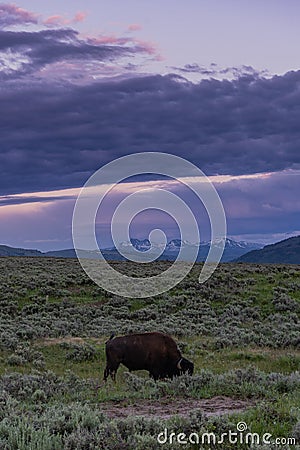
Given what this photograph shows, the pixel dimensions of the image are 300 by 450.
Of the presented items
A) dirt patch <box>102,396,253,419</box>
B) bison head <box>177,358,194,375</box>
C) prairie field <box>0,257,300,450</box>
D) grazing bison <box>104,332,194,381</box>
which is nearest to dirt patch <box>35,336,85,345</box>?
prairie field <box>0,257,300,450</box>

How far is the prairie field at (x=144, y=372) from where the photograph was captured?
287 inches

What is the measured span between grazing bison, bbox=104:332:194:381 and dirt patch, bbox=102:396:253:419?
13.6 feet

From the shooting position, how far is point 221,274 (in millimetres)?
36312

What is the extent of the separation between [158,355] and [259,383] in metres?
3.97

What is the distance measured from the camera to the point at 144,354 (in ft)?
46.8

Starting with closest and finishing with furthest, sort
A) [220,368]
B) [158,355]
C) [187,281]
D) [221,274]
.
→ 1. [158,355]
2. [220,368]
3. [187,281]
4. [221,274]

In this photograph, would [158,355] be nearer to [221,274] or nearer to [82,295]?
[82,295]

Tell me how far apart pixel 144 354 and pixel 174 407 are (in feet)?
16.5

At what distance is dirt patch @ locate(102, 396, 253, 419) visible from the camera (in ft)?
28.8

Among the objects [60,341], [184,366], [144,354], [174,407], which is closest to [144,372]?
[144,354]

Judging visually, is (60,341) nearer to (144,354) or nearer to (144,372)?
(144,372)

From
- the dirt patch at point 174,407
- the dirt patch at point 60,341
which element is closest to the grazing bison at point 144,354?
the dirt patch at point 174,407

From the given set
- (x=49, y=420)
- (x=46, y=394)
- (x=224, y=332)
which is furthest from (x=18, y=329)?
(x=49, y=420)

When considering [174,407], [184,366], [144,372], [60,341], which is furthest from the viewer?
[60,341]
